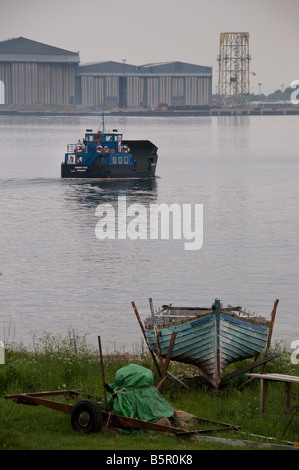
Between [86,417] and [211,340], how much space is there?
3414 millimetres

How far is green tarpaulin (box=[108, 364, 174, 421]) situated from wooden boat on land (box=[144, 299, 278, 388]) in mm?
1932

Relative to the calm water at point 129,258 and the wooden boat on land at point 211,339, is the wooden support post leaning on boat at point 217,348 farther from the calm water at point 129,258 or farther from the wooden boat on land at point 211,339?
the calm water at point 129,258

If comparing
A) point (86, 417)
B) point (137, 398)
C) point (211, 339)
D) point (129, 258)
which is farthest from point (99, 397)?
point (129, 258)

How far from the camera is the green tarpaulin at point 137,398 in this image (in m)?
14.5

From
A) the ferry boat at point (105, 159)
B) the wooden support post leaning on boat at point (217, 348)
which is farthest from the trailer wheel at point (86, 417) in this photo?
the ferry boat at point (105, 159)

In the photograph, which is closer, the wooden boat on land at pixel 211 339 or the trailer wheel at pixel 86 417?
the trailer wheel at pixel 86 417

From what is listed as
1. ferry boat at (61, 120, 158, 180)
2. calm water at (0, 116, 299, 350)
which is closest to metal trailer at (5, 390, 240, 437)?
calm water at (0, 116, 299, 350)

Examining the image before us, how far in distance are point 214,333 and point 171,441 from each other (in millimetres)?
3511

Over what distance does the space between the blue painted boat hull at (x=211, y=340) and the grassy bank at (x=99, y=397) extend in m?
0.50

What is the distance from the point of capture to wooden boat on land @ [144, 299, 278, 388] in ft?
54.8

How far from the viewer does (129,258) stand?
46.4m
